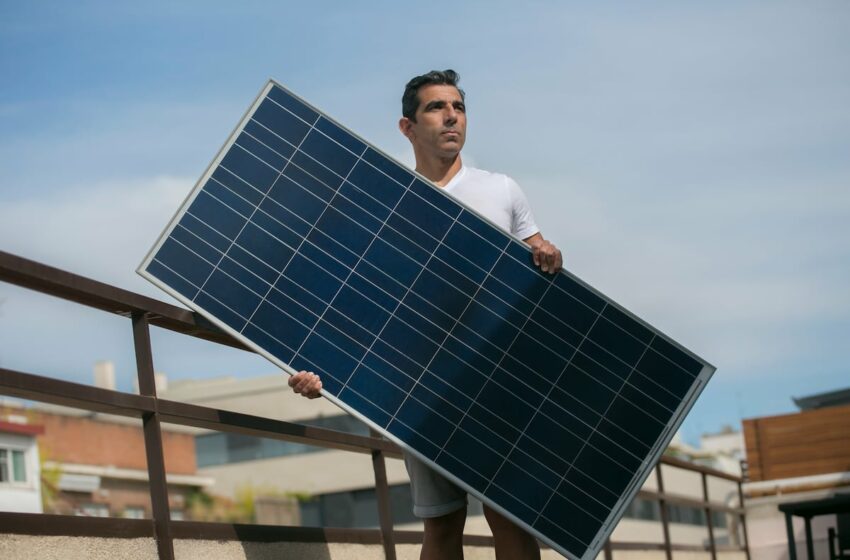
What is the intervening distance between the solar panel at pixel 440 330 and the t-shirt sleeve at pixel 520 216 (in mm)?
256

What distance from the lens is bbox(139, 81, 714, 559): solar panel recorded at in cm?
411

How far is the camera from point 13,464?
262ft

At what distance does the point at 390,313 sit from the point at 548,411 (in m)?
0.65

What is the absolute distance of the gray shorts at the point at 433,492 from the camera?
4.33 m

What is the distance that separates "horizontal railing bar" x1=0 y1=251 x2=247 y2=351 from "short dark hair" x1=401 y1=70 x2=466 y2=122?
1103 mm

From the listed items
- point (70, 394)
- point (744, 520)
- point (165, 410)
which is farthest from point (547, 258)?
point (744, 520)

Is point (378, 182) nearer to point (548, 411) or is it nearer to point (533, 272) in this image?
point (533, 272)

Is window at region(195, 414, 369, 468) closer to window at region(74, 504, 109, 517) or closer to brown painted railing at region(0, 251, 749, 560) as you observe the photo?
window at region(74, 504, 109, 517)

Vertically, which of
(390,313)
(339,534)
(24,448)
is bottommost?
(24,448)

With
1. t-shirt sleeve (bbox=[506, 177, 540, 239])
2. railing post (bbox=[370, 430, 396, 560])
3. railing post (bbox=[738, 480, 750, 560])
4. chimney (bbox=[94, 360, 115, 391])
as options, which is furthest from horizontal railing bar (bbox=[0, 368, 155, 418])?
chimney (bbox=[94, 360, 115, 391])

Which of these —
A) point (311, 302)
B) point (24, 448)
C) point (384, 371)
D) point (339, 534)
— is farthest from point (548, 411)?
point (24, 448)

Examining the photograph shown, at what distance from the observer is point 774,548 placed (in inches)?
494

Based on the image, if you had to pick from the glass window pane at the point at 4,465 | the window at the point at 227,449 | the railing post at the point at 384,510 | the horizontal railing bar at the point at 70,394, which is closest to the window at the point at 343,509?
the window at the point at 227,449

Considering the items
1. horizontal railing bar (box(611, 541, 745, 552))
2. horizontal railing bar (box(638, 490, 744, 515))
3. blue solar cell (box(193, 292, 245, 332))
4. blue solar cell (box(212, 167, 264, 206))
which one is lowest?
horizontal railing bar (box(611, 541, 745, 552))
